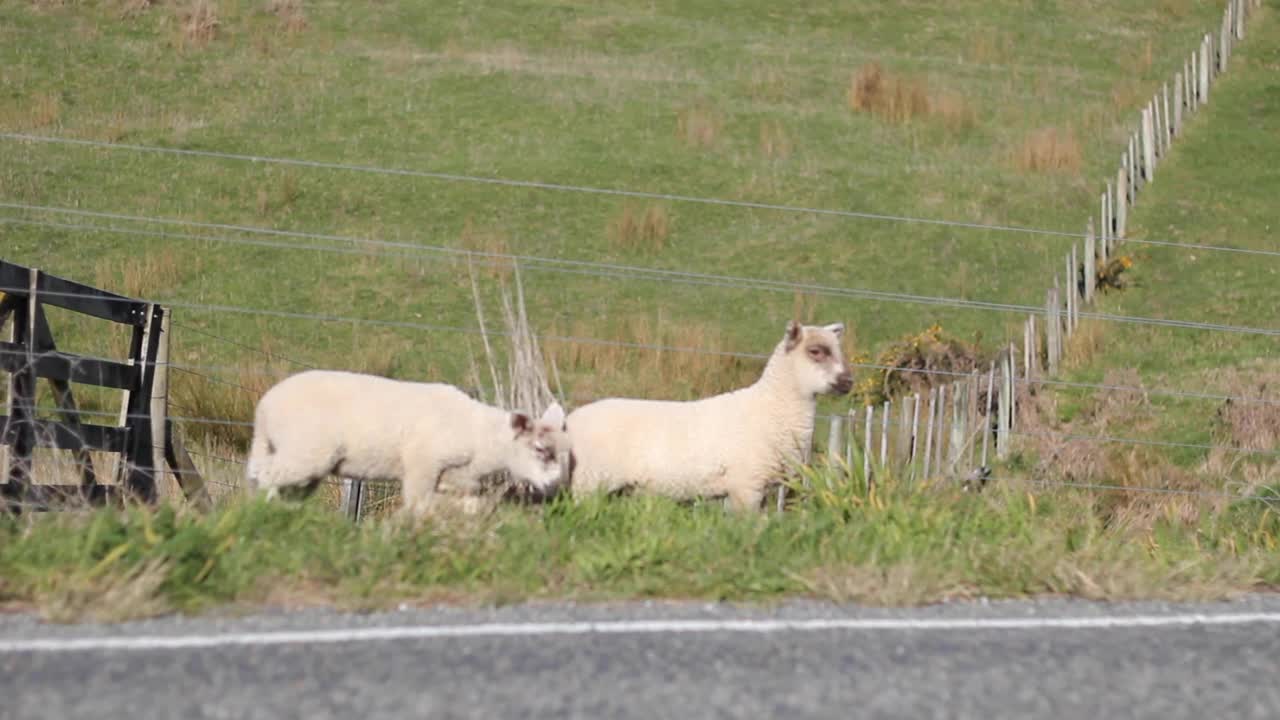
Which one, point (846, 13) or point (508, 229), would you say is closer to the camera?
point (508, 229)

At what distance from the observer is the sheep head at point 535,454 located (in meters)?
8.15

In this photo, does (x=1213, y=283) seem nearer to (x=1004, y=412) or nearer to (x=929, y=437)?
(x=1004, y=412)

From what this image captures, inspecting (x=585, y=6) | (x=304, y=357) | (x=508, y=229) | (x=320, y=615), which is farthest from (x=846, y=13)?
(x=320, y=615)

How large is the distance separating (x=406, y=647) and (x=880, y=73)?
31.8 metres

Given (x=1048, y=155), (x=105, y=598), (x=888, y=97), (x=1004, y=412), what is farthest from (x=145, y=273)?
(x=105, y=598)

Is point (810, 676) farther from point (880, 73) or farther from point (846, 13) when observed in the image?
point (846, 13)

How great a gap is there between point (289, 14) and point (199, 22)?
247 cm

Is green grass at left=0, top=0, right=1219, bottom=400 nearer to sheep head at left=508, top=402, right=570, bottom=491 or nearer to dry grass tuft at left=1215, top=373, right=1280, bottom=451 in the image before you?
dry grass tuft at left=1215, top=373, right=1280, bottom=451

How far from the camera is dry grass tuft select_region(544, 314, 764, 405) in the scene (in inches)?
771

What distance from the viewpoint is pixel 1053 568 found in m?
7.52

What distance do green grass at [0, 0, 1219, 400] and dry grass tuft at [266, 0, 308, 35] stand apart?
266 millimetres

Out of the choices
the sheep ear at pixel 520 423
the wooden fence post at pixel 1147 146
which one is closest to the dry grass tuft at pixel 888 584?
the sheep ear at pixel 520 423

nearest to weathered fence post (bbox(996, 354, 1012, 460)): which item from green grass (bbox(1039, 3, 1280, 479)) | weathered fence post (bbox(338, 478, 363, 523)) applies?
green grass (bbox(1039, 3, 1280, 479))

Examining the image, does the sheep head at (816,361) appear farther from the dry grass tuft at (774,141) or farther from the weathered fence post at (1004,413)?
the dry grass tuft at (774,141)
